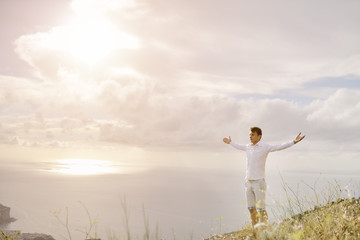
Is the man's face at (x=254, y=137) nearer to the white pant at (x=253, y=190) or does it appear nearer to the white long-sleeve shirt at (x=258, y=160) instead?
the white long-sleeve shirt at (x=258, y=160)

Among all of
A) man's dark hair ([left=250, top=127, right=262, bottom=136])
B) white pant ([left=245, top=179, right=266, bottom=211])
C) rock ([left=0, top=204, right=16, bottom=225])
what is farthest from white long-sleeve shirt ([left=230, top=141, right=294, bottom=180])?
rock ([left=0, top=204, right=16, bottom=225])

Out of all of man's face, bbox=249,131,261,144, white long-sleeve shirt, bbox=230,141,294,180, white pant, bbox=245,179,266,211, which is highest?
man's face, bbox=249,131,261,144

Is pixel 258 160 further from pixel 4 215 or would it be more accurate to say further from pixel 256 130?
pixel 4 215

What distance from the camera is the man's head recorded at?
8141 millimetres

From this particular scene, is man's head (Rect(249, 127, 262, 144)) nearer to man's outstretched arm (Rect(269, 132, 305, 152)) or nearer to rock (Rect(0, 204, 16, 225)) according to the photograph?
man's outstretched arm (Rect(269, 132, 305, 152))

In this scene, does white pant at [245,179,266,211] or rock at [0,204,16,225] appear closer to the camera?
white pant at [245,179,266,211]

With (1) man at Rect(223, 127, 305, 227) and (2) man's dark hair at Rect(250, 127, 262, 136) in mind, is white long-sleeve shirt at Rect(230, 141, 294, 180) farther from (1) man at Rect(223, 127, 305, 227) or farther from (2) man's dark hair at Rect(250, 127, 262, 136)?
(2) man's dark hair at Rect(250, 127, 262, 136)

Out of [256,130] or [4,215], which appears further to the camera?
[4,215]

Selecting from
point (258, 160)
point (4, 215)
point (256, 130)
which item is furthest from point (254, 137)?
point (4, 215)

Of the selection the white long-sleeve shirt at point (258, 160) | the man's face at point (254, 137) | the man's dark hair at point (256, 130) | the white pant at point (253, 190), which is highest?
the man's dark hair at point (256, 130)

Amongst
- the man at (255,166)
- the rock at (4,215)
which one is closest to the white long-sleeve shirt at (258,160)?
the man at (255,166)

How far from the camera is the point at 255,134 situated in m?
8.14

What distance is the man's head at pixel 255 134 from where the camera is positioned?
26.7 ft

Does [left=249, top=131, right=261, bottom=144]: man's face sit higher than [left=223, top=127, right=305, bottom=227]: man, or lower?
higher
